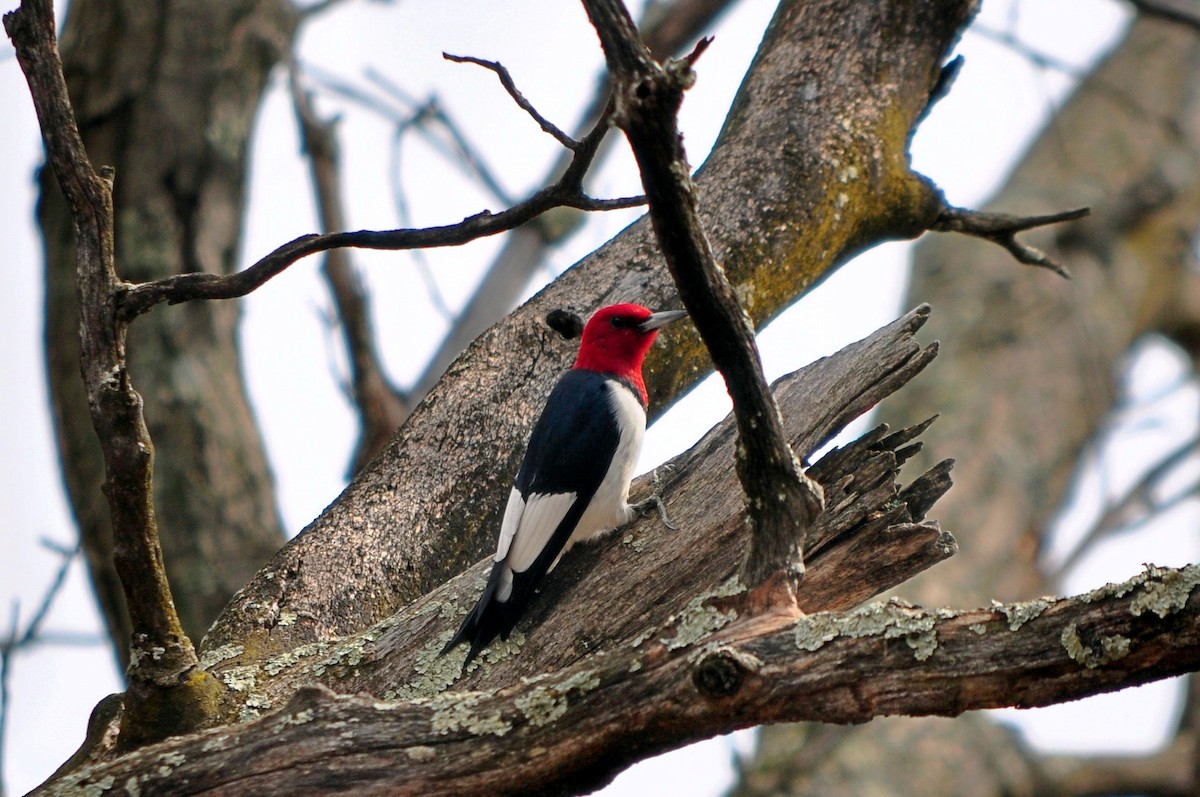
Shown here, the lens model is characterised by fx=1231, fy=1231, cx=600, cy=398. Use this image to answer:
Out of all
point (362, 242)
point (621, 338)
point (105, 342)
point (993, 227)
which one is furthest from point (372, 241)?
point (993, 227)

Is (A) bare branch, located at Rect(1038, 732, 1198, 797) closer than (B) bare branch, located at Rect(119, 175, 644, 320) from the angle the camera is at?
No

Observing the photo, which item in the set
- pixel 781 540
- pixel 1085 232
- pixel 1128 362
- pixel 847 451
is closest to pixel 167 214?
pixel 847 451

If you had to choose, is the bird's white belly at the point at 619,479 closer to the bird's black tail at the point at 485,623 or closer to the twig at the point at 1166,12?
the bird's black tail at the point at 485,623

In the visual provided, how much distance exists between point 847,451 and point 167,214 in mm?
3898

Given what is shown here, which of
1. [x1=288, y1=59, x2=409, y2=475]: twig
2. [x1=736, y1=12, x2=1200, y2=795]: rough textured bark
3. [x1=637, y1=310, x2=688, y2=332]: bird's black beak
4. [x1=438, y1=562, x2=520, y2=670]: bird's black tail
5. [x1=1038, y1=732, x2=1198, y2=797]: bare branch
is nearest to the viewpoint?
[x1=438, y1=562, x2=520, y2=670]: bird's black tail

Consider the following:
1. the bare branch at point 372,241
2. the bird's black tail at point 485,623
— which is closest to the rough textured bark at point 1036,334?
the bird's black tail at point 485,623

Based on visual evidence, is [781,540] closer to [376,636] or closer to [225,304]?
[376,636]

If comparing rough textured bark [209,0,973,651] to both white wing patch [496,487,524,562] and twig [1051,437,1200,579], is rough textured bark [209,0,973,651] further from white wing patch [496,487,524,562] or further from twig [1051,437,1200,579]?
twig [1051,437,1200,579]

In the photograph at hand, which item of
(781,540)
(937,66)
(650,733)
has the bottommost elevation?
(650,733)

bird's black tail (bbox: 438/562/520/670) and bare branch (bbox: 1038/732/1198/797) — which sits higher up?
bare branch (bbox: 1038/732/1198/797)

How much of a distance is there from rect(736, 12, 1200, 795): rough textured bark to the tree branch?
5.52 metres

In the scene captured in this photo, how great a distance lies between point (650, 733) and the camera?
6.93ft

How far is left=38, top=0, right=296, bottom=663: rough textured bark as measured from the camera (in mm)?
5355

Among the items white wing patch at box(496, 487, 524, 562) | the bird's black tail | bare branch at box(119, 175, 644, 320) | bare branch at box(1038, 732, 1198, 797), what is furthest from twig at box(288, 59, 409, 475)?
bare branch at box(1038, 732, 1198, 797)
